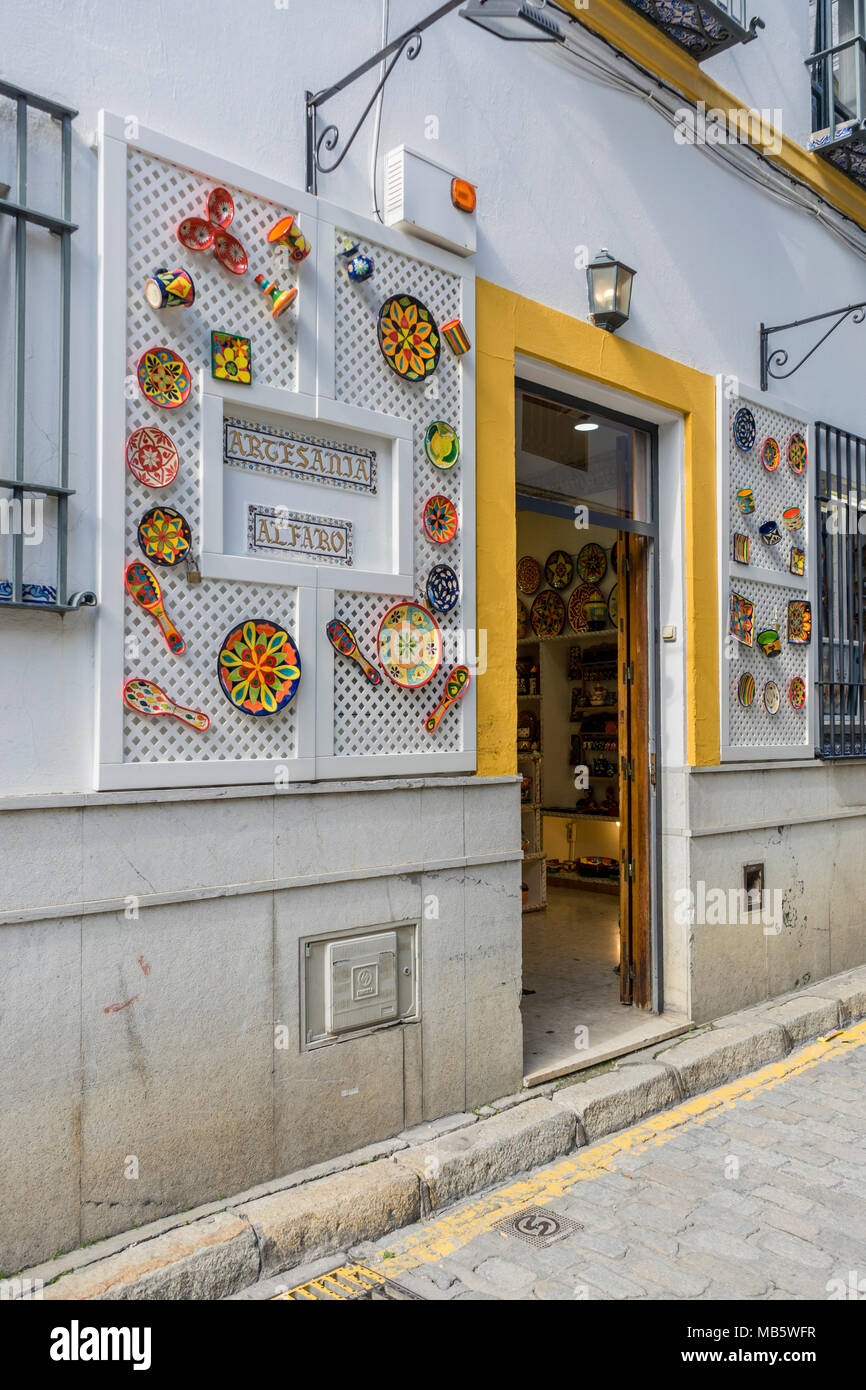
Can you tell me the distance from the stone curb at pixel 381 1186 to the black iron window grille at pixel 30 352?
1994 mm

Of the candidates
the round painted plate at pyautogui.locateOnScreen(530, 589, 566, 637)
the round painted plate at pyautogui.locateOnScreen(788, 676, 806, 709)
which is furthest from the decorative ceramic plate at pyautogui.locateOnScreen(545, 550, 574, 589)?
the round painted plate at pyautogui.locateOnScreen(788, 676, 806, 709)

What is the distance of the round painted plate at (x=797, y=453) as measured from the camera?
22.1ft

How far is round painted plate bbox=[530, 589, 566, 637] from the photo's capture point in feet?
34.5

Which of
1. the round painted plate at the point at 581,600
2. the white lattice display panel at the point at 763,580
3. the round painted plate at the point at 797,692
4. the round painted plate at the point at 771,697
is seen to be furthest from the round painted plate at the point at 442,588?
the round painted plate at the point at 581,600

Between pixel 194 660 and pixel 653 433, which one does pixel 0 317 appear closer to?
pixel 194 660

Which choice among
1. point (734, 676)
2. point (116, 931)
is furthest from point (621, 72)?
point (116, 931)

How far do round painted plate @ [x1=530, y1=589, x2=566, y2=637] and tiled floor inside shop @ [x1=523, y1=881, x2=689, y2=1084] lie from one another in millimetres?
3278

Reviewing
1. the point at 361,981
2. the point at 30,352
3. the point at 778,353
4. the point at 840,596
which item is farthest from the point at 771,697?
the point at 30,352

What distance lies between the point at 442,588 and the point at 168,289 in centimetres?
162

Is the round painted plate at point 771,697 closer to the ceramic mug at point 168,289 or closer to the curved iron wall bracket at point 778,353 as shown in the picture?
the curved iron wall bracket at point 778,353

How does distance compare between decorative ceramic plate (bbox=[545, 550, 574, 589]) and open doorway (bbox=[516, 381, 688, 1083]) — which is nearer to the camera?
open doorway (bbox=[516, 381, 688, 1083])

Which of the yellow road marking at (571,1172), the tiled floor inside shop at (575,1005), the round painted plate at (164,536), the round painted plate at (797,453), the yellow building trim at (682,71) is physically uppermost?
the yellow building trim at (682,71)

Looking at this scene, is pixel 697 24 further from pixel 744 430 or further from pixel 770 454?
pixel 770 454

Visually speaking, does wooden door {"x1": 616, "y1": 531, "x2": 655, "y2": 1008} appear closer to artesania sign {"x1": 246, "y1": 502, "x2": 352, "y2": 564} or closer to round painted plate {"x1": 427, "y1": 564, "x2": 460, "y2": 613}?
round painted plate {"x1": 427, "y1": 564, "x2": 460, "y2": 613}
